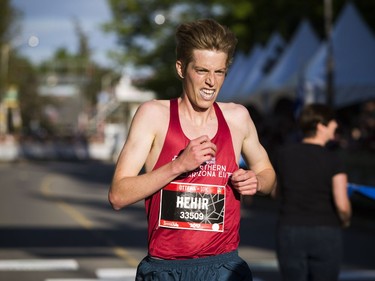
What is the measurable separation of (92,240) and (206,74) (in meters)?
11.4

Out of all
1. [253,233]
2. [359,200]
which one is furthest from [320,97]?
[253,233]

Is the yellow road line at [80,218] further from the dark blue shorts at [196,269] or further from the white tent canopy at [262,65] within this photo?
the dark blue shorts at [196,269]

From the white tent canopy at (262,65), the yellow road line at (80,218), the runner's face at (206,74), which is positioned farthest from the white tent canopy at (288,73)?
the runner's face at (206,74)

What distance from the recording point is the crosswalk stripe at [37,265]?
12.3 meters

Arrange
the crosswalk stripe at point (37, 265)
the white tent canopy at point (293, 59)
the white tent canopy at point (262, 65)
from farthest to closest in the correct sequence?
1. the white tent canopy at point (262, 65)
2. the white tent canopy at point (293, 59)
3. the crosswalk stripe at point (37, 265)

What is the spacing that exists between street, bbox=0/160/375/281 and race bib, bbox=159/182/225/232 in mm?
4083

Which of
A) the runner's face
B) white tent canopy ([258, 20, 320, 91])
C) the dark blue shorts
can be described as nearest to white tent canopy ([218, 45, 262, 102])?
white tent canopy ([258, 20, 320, 91])

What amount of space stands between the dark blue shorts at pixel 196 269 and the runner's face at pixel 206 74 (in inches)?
26.7

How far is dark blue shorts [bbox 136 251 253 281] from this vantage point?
4723 mm

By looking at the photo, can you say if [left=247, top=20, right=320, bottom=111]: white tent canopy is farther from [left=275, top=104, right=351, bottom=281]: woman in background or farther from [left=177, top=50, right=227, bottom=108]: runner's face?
[left=177, top=50, right=227, bottom=108]: runner's face

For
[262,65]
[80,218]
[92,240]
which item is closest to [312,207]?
[92,240]

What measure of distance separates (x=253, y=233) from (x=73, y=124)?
123 m

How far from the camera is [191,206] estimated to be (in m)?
4.70

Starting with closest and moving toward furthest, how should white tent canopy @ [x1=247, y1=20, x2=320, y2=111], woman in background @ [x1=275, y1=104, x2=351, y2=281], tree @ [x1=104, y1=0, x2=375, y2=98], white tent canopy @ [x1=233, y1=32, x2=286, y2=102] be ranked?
woman in background @ [x1=275, y1=104, x2=351, y2=281], white tent canopy @ [x1=247, y1=20, x2=320, y2=111], white tent canopy @ [x1=233, y1=32, x2=286, y2=102], tree @ [x1=104, y1=0, x2=375, y2=98]
